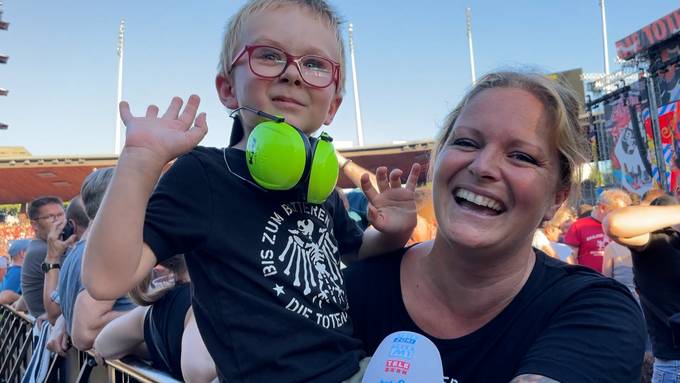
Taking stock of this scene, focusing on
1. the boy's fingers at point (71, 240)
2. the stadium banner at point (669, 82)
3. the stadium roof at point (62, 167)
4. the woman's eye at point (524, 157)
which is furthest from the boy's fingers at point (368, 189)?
the stadium roof at point (62, 167)

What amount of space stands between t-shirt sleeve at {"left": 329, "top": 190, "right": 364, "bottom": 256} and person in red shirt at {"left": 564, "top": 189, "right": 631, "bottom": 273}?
5060 millimetres

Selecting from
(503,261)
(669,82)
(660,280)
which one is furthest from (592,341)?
(669,82)

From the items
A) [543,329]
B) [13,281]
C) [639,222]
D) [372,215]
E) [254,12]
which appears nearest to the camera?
[543,329]

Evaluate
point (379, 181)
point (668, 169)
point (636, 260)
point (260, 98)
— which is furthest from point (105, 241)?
point (668, 169)

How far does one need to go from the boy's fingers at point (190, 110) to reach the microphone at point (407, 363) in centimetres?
74

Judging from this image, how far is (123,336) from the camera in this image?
8.67 ft

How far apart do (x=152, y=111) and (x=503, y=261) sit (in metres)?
1.05

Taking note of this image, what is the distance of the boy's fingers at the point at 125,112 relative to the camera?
1350mm

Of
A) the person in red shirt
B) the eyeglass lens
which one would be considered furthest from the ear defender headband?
the person in red shirt

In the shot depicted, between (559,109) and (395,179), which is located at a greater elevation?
(559,109)

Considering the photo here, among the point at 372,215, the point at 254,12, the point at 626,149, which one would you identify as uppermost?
the point at 254,12

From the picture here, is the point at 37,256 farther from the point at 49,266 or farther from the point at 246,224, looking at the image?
the point at 246,224

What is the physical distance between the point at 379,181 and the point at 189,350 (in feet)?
3.17

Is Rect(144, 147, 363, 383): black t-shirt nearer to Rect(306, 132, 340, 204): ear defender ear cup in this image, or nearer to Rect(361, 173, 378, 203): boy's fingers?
Rect(306, 132, 340, 204): ear defender ear cup
